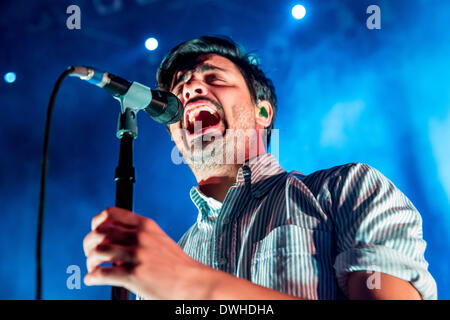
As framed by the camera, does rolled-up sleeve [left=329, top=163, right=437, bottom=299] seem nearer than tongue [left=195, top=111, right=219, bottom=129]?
Yes

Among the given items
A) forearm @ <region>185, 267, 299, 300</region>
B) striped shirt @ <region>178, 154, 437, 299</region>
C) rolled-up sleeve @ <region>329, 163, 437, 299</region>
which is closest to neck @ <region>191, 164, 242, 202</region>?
striped shirt @ <region>178, 154, 437, 299</region>

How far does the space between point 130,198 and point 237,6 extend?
199 cm

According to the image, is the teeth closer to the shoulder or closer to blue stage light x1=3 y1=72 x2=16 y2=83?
the shoulder

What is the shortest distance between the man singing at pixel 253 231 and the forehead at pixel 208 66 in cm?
1

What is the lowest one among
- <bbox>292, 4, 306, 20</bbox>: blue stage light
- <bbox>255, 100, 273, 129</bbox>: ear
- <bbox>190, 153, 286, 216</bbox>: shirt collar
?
<bbox>190, 153, 286, 216</bbox>: shirt collar

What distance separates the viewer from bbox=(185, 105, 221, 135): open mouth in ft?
6.64

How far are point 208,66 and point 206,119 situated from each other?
354mm

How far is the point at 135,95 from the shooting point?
1210 mm

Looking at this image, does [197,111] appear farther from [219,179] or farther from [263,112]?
[263,112]

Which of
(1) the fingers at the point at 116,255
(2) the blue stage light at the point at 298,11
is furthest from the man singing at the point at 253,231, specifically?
(2) the blue stage light at the point at 298,11

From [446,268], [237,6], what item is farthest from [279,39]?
[446,268]

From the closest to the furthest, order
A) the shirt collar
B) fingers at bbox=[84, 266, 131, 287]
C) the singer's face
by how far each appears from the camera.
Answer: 1. fingers at bbox=[84, 266, 131, 287]
2. the shirt collar
3. the singer's face

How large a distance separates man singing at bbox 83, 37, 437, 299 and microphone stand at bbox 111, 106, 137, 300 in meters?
0.11

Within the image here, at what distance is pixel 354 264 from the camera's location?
1.20m
